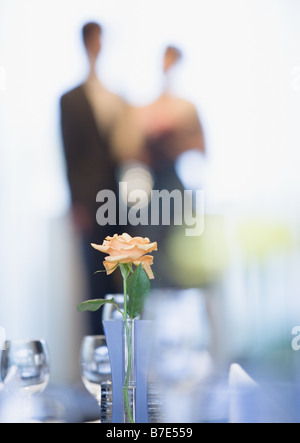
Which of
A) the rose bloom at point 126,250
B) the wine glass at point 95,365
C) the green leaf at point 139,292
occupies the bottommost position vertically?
the wine glass at point 95,365

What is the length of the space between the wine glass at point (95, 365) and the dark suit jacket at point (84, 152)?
1087mm

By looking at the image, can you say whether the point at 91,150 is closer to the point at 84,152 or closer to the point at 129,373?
the point at 84,152

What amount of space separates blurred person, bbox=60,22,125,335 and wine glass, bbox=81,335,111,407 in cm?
103

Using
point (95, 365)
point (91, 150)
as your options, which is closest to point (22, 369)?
point (95, 365)

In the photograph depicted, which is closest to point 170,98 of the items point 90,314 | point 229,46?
point 229,46

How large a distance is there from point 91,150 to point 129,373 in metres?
1.26

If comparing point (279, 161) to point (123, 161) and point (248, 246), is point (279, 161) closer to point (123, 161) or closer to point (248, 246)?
point (248, 246)

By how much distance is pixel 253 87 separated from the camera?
1752mm

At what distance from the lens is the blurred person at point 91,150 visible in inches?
65.4

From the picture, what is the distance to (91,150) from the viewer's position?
5.59 ft

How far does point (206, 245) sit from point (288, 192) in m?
0.30

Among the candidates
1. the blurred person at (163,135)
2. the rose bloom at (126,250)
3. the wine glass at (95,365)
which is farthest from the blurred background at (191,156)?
the rose bloom at (126,250)

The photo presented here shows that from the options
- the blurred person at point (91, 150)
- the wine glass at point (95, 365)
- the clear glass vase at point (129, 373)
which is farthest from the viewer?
the blurred person at point (91, 150)

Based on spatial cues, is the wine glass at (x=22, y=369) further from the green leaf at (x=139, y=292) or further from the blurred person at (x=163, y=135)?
the blurred person at (x=163, y=135)
